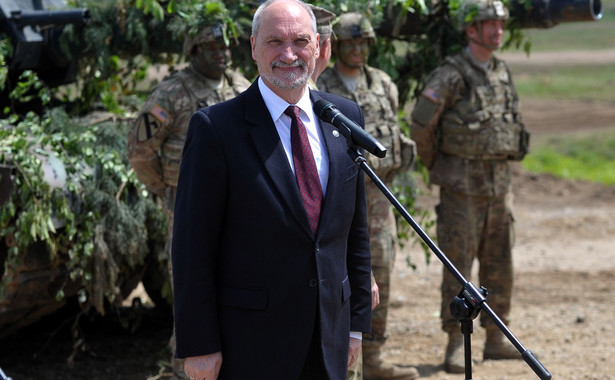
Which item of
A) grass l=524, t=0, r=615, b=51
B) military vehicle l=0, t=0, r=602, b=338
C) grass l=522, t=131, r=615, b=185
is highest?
military vehicle l=0, t=0, r=602, b=338

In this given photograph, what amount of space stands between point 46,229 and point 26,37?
5.97ft

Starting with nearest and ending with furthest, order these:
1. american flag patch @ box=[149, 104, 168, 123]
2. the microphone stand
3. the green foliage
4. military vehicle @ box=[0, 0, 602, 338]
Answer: the microphone stand, american flag patch @ box=[149, 104, 168, 123], the green foliage, military vehicle @ box=[0, 0, 602, 338]

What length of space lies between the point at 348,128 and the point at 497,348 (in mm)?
3860

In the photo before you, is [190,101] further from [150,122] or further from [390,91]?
[390,91]

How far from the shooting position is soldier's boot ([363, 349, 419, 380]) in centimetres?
627

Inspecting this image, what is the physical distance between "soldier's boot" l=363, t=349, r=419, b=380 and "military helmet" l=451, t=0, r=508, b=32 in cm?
204

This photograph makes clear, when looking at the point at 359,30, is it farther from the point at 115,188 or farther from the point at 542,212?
the point at 542,212

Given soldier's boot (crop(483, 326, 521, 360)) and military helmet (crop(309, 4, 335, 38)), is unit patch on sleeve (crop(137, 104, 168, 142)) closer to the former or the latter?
military helmet (crop(309, 4, 335, 38))

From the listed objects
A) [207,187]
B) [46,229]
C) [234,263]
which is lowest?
[46,229]

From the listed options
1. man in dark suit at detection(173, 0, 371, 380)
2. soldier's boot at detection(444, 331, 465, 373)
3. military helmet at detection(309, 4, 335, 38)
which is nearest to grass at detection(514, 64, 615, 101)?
soldier's boot at detection(444, 331, 465, 373)

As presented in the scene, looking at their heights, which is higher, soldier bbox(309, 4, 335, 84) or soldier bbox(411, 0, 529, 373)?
soldier bbox(309, 4, 335, 84)

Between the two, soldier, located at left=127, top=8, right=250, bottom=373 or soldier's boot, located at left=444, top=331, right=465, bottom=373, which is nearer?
soldier, located at left=127, top=8, right=250, bottom=373

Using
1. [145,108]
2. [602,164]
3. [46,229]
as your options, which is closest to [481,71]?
[145,108]

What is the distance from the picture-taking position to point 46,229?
19.3 feet
